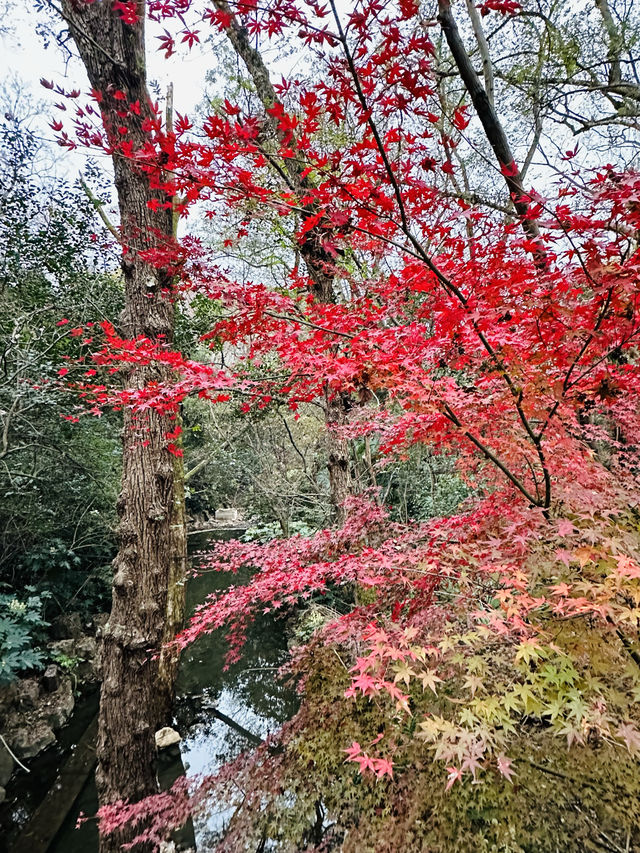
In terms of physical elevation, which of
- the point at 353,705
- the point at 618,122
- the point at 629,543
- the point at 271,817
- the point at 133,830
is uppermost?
the point at 618,122

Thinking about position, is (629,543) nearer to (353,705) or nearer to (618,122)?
(353,705)

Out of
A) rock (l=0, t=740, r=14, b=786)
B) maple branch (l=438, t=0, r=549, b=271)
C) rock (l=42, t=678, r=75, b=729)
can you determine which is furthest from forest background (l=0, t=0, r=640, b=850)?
rock (l=0, t=740, r=14, b=786)

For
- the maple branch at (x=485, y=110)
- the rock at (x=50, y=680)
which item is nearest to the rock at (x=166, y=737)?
the rock at (x=50, y=680)

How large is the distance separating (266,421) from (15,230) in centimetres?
457

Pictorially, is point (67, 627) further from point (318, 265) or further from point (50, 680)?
point (318, 265)

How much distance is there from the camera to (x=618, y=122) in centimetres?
397

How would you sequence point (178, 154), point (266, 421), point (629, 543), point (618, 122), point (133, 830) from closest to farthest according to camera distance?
point (629, 543), point (178, 154), point (133, 830), point (618, 122), point (266, 421)

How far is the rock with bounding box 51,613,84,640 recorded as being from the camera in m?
5.64

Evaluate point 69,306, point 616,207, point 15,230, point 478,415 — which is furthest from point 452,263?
point 15,230

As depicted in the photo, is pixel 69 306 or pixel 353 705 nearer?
pixel 353 705

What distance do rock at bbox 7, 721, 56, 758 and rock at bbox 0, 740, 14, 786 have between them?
13 centimetres

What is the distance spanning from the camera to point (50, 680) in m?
4.91

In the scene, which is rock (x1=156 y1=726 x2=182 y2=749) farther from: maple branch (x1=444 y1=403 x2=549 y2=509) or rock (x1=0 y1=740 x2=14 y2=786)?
maple branch (x1=444 y1=403 x2=549 y2=509)

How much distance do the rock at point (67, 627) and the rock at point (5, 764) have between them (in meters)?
1.61
